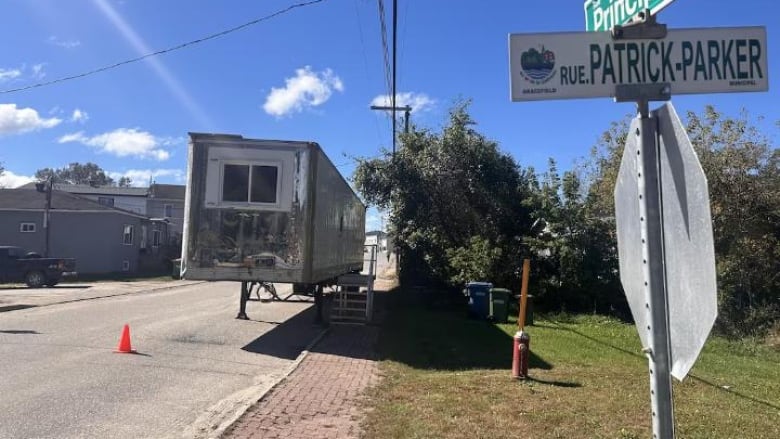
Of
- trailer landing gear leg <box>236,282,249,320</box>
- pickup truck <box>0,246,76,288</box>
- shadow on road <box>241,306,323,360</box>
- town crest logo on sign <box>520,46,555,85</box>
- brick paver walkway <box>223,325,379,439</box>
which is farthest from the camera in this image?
pickup truck <box>0,246,76,288</box>

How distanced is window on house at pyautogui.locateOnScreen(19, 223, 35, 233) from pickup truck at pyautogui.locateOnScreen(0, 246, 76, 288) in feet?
28.0

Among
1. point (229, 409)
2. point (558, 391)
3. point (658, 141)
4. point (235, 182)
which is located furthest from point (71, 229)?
point (658, 141)

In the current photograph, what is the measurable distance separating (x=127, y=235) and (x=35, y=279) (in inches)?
540

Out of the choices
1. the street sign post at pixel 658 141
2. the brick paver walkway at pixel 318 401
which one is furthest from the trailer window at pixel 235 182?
the street sign post at pixel 658 141

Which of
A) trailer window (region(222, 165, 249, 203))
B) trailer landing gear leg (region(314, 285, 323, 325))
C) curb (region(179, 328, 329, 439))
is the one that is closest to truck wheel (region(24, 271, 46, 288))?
trailer landing gear leg (region(314, 285, 323, 325))

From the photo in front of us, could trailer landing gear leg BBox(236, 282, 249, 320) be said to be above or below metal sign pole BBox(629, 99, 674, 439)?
below

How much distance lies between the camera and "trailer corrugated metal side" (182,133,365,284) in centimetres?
1206

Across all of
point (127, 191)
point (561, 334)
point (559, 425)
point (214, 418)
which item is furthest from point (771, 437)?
point (127, 191)

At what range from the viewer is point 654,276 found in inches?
97.5

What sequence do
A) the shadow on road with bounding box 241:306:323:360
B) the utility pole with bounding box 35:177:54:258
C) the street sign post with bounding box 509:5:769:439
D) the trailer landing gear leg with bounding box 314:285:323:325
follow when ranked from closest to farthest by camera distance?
1. the street sign post with bounding box 509:5:769:439
2. the shadow on road with bounding box 241:306:323:360
3. the trailer landing gear leg with bounding box 314:285:323:325
4. the utility pole with bounding box 35:177:54:258

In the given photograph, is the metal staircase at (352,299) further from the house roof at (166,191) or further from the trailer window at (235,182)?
the house roof at (166,191)

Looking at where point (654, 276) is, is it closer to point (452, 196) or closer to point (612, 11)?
point (612, 11)

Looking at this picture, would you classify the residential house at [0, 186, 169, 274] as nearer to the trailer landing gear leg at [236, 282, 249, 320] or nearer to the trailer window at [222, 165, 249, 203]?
the trailer landing gear leg at [236, 282, 249, 320]

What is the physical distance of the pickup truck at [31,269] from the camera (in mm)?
27109
